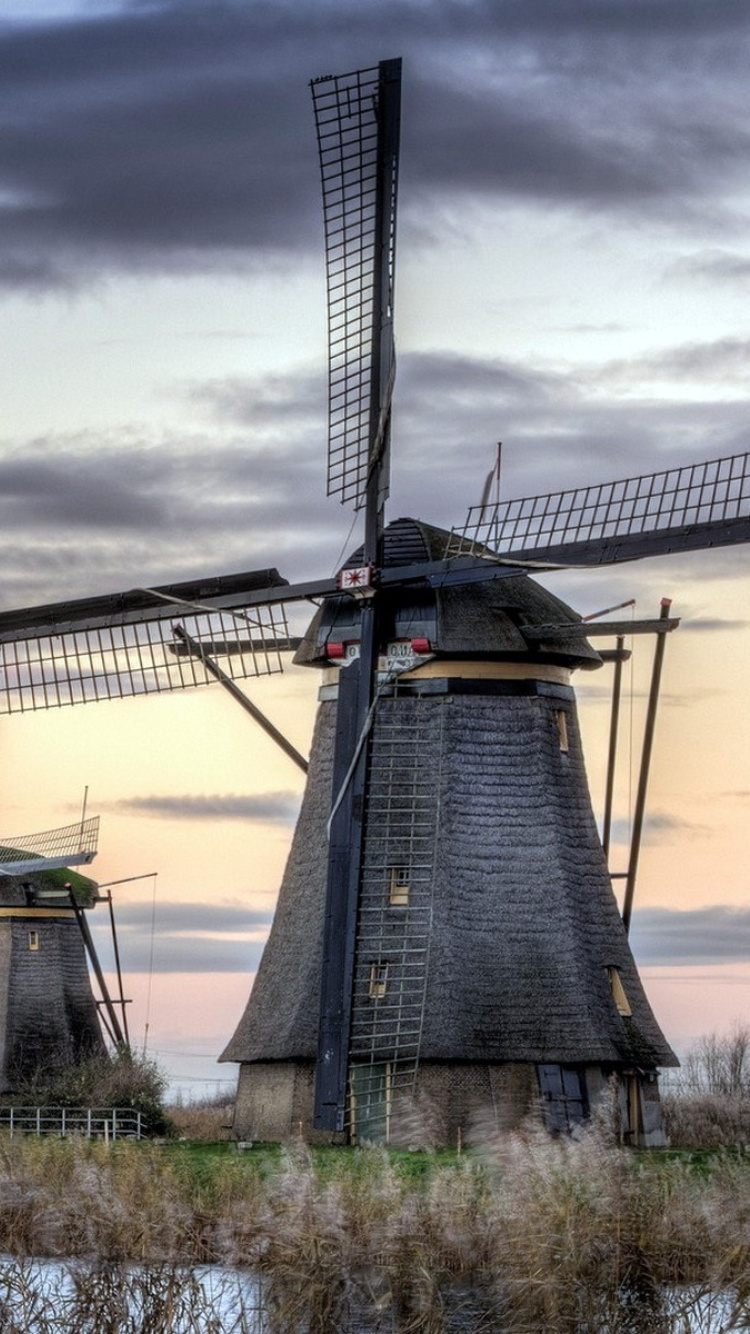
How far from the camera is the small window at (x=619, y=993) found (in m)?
25.9

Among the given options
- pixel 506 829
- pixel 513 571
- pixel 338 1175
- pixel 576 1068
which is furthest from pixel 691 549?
pixel 338 1175

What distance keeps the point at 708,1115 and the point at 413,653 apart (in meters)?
9.46

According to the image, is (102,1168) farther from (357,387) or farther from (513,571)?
(357,387)

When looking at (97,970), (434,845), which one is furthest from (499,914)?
(97,970)

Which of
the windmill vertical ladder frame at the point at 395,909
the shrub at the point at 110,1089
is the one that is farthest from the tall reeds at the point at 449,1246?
the shrub at the point at 110,1089

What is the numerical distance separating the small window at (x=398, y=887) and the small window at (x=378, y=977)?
69cm

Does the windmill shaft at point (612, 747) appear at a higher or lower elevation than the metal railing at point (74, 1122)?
higher

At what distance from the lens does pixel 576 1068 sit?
24969 mm

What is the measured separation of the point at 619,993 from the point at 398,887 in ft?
9.38

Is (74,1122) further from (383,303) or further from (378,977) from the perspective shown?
(383,303)

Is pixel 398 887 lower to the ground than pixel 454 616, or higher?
lower

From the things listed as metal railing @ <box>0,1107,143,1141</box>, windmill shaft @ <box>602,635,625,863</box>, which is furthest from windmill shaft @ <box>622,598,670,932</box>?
metal railing @ <box>0,1107,143,1141</box>

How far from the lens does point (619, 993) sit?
85.1 feet

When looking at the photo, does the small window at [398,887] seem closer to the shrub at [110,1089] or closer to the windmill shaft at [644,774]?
the windmill shaft at [644,774]
